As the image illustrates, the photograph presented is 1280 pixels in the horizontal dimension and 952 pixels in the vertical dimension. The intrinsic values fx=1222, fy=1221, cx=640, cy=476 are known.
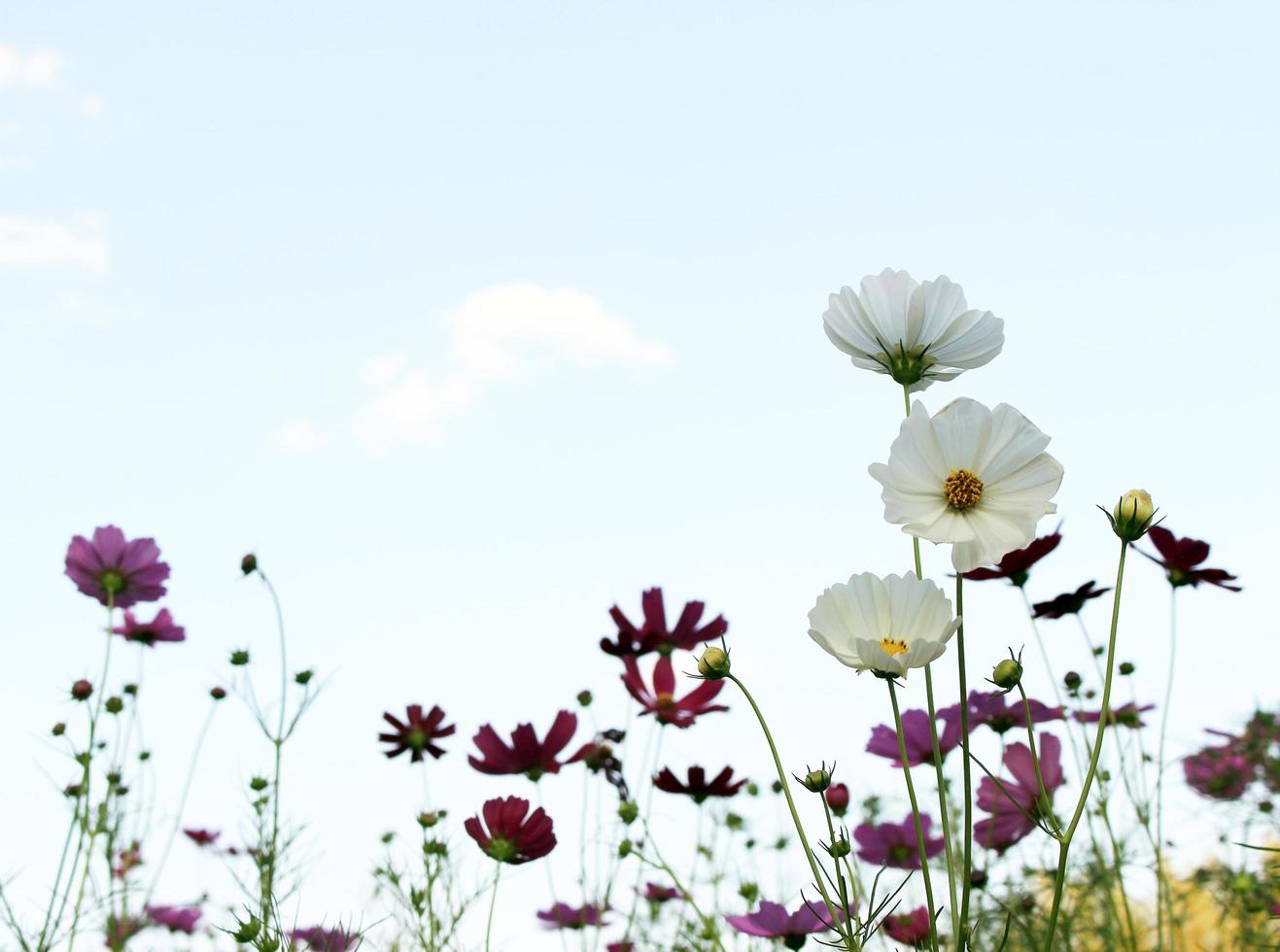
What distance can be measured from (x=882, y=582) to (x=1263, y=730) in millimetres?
2356

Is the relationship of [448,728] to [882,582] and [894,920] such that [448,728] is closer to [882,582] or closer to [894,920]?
[894,920]

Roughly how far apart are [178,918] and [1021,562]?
2695 mm

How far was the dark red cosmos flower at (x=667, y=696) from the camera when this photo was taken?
1751mm

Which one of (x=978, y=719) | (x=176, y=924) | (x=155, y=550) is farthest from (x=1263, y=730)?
(x=176, y=924)

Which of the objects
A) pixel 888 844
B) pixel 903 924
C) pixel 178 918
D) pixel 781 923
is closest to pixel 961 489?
pixel 781 923

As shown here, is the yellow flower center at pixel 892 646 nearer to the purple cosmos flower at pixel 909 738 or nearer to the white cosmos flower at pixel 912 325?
the white cosmos flower at pixel 912 325

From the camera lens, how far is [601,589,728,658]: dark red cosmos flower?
6.09 feet

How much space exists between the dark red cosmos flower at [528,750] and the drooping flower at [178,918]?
70.7 inches

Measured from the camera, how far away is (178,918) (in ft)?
10.5

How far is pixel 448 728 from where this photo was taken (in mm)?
2092

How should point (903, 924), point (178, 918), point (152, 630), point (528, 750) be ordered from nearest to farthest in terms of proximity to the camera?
1. point (903, 924)
2. point (528, 750)
3. point (152, 630)
4. point (178, 918)

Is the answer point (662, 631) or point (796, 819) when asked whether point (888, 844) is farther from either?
point (796, 819)

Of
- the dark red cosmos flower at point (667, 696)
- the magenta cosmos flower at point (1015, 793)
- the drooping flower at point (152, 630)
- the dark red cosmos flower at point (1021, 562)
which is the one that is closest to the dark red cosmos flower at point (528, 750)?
the dark red cosmos flower at point (667, 696)

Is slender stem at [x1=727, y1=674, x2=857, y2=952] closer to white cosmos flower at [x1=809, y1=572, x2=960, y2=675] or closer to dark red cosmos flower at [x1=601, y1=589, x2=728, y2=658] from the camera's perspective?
white cosmos flower at [x1=809, y1=572, x2=960, y2=675]
